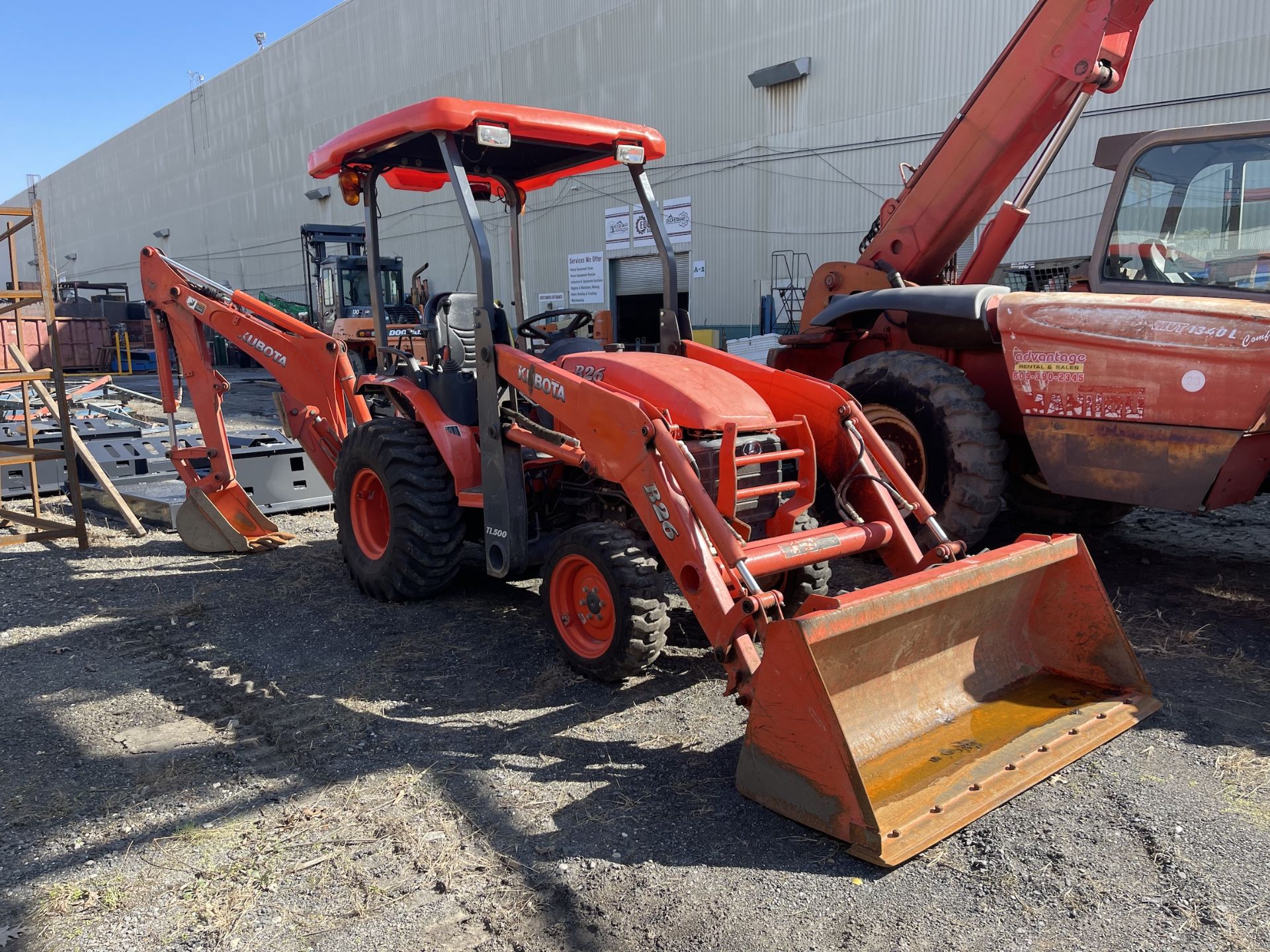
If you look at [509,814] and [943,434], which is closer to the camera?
[509,814]

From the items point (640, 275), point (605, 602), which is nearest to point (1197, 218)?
point (605, 602)

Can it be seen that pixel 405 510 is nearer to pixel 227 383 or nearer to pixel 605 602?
pixel 605 602

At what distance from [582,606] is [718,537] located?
1000mm

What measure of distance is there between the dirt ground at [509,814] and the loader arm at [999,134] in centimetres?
295

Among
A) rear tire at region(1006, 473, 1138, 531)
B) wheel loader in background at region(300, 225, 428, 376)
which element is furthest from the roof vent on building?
rear tire at region(1006, 473, 1138, 531)

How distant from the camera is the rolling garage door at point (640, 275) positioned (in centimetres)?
2141

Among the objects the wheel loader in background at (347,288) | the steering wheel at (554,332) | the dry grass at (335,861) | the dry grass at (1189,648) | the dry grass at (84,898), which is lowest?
the dry grass at (1189,648)

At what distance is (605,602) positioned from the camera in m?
4.12

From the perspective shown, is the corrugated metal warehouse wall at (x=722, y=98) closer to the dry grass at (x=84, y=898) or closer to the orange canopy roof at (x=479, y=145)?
the orange canopy roof at (x=479, y=145)

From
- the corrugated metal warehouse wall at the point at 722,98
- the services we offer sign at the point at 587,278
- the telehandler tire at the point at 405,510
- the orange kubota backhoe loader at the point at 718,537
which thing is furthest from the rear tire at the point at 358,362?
the services we offer sign at the point at 587,278

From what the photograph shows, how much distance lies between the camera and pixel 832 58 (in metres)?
17.7

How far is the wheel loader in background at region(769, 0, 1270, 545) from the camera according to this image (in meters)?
4.55

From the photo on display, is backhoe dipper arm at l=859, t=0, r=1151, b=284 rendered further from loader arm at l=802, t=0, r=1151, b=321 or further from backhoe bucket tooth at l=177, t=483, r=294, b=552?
backhoe bucket tooth at l=177, t=483, r=294, b=552

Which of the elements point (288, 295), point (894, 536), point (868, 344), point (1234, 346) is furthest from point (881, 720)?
point (288, 295)
